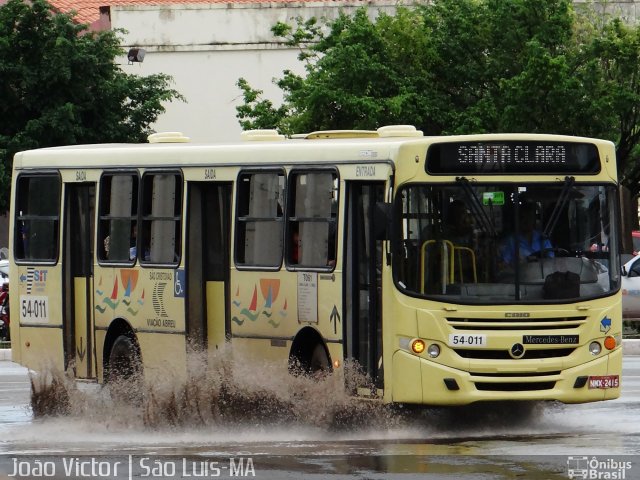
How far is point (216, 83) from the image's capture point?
48.3m

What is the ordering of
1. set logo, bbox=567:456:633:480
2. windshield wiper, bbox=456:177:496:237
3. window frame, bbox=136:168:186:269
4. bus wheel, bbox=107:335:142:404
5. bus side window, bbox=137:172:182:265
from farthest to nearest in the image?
bus wheel, bbox=107:335:142:404
bus side window, bbox=137:172:182:265
window frame, bbox=136:168:186:269
windshield wiper, bbox=456:177:496:237
set logo, bbox=567:456:633:480

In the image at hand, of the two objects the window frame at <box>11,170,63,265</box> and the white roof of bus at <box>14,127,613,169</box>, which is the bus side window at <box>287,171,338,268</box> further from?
the window frame at <box>11,170,63,265</box>

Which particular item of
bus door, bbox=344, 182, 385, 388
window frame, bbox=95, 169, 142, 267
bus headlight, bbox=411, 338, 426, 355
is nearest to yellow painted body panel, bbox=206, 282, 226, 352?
window frame, bbox=95, 169, 142, 267

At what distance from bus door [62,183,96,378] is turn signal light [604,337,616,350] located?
583 centimetres

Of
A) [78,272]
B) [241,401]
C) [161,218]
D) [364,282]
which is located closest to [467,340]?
[364,282]

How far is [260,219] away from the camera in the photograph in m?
15.3

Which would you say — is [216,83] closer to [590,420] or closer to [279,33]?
[279,33]

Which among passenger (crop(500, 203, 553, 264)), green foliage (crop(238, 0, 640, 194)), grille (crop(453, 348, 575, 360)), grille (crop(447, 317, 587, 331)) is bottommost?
grille (crop(453, 348, 575, 360))

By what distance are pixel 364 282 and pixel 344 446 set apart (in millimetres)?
1639

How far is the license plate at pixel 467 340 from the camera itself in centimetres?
1359

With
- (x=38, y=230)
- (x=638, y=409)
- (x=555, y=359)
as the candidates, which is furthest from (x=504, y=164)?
(x=38, y=230)

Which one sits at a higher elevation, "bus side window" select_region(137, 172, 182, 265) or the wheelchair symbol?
"bus side window" select_region(137, 172, 182, 265)

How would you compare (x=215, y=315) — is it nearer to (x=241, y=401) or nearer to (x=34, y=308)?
(x=241, y=401)

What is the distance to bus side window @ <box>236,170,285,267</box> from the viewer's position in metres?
15.1
